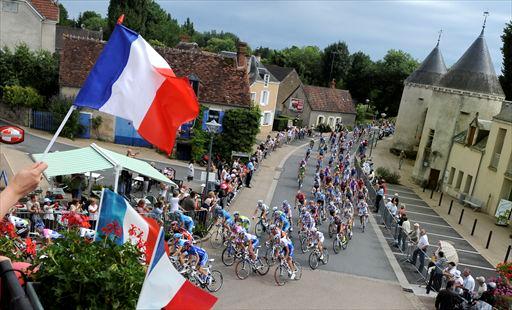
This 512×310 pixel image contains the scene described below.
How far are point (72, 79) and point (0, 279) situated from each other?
3292cm

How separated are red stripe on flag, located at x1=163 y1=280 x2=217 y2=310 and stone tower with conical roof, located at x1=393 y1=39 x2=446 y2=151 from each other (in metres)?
45.7

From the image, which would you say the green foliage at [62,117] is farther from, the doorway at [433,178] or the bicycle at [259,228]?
the doorway at [433,178]

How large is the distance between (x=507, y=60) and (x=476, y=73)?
1779 cm

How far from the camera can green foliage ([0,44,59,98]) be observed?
114 feet

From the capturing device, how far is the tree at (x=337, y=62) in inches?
3661

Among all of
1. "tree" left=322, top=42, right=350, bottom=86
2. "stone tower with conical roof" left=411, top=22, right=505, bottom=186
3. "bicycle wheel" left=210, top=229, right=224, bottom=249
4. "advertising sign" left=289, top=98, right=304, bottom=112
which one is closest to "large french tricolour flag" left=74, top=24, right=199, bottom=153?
"bicycle wheel" left=210, top=229, right=224, bottom=249

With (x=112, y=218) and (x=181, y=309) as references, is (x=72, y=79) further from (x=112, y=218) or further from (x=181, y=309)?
(x=181, y=309)

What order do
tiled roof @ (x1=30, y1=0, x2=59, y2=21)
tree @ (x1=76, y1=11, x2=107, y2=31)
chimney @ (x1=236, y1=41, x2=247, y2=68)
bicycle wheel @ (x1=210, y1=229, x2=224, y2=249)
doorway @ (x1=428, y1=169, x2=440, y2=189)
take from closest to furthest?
1. bicycle wheel @ (x1=210, y1=229, x2=224, y2=249)
2. doorway @ (x1=428, y1=169, x2=440, y2=189)
3. chimney @ (x1=236, y1=41, x2=247, y2=68)
4. tiled roof @ (x1=30, y1=0, x2=59, y2=21)
5. tree @ (x1=76, y1=11, x2=107, y2=31)

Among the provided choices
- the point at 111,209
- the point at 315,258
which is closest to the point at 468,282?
the point at 315,258

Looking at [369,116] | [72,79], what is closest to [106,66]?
[72,79]

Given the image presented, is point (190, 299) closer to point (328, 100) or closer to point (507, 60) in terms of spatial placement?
point (507, 60)

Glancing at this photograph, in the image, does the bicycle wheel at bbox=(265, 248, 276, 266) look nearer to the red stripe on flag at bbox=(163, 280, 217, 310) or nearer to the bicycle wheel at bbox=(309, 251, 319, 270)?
the bicycle wheel at bbox=(309, 251, 319, 270)

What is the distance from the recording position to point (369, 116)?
279 ft

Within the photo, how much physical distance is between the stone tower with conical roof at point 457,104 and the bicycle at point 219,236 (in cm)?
2379
